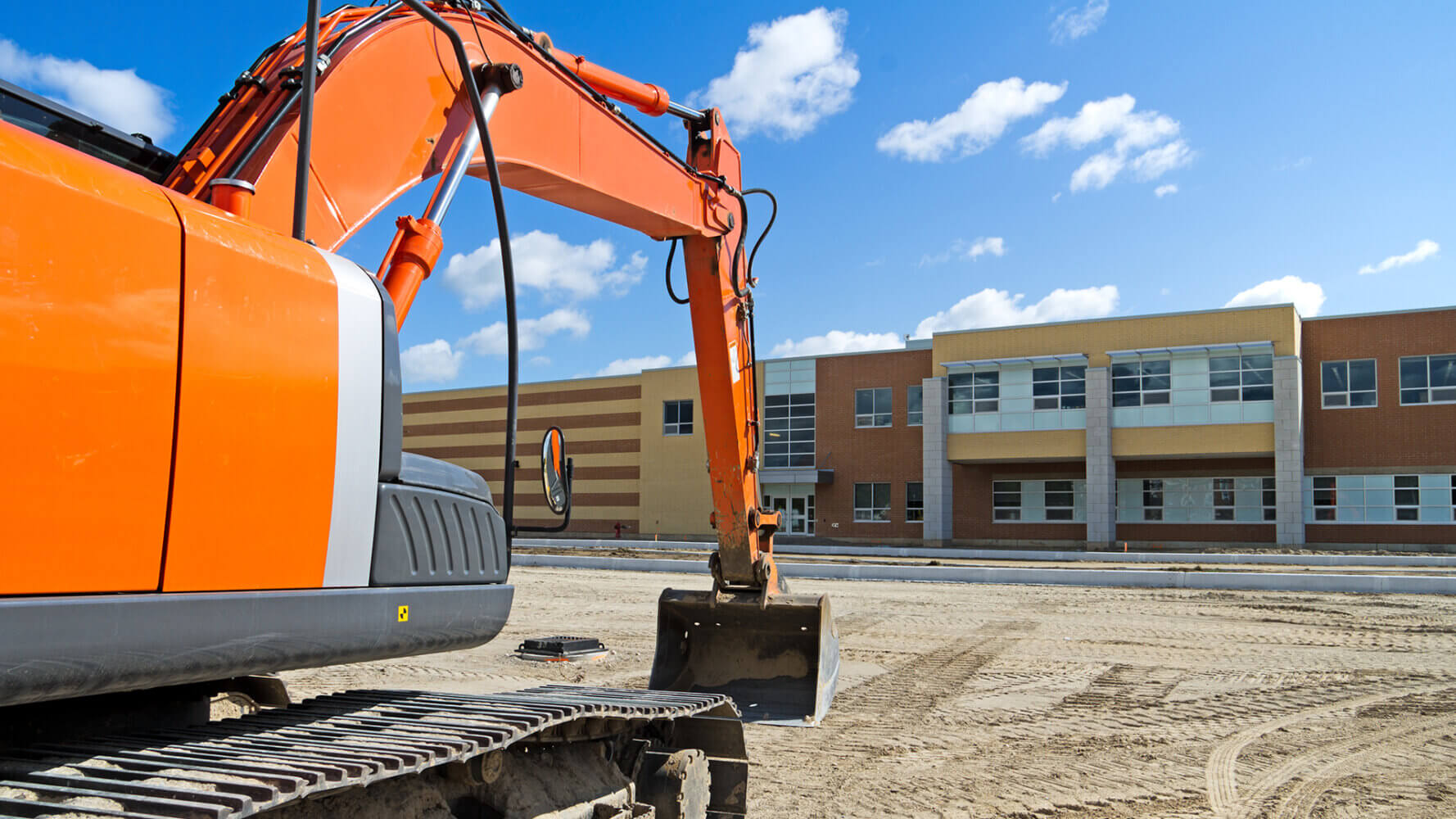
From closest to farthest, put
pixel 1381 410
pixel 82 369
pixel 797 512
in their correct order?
pixel 82 369
pixel 1381 410
pixel 797 512

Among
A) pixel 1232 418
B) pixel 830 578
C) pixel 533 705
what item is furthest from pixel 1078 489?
pixel 533 705

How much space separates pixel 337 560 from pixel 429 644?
20.9 inches

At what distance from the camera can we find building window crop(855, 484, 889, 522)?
159 ft

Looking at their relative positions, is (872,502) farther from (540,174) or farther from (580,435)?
(540,174)

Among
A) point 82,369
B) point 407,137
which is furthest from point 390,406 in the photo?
point 407,137

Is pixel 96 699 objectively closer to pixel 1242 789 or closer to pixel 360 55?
pixel 360 55

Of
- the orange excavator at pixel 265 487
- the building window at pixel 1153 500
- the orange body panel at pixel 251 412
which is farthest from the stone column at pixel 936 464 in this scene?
the orange body panel at pixel 251 412

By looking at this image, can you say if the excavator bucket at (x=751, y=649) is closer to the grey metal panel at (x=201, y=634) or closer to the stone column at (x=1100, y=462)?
the grey metal panel at (x=201, y=634)

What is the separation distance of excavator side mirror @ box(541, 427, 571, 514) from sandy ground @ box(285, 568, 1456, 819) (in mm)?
3535

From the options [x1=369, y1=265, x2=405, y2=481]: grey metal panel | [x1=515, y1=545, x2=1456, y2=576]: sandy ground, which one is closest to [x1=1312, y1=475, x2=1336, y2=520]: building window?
[x1=515, y1=545, x2=1456, y2=576]: sandy ground

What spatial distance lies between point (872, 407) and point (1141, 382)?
12021 millimetres

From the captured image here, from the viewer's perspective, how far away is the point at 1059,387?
4359cm

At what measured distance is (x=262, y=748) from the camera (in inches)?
114

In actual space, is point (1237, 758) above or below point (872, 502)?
below
